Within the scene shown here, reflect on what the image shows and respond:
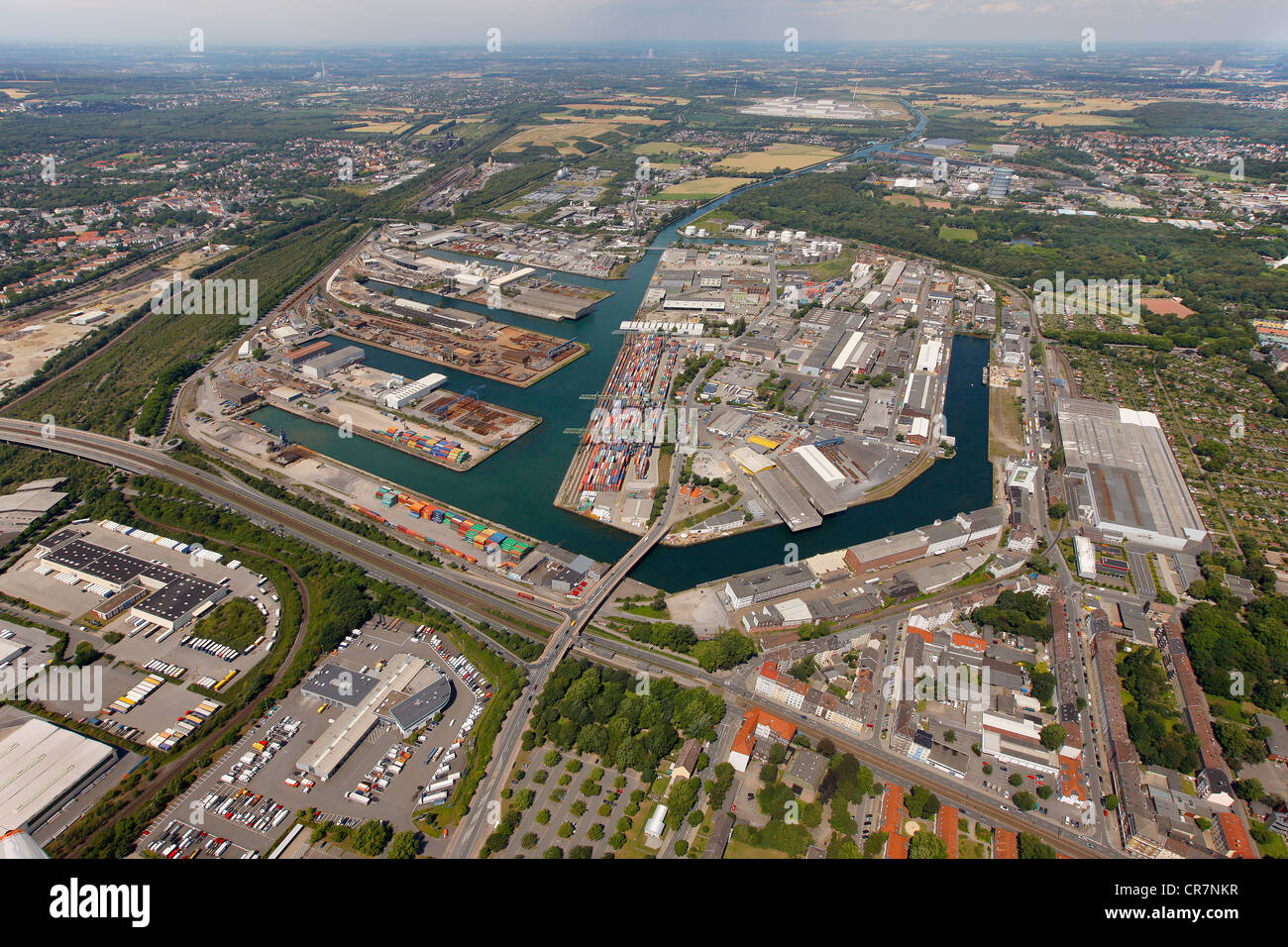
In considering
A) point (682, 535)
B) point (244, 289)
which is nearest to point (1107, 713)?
point (682, 535)

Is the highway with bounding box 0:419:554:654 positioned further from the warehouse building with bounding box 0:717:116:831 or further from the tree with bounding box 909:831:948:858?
the tree with bounding box 909:831:948:858

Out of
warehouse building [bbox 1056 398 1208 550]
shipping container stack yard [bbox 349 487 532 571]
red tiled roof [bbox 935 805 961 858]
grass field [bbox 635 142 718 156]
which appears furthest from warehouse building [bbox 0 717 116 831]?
grass field [bbox 635 142 718 156]

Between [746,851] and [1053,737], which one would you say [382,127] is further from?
[1053,737]

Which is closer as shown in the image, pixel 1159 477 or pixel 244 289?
pixel 1159 477

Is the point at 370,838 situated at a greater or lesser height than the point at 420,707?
lesser

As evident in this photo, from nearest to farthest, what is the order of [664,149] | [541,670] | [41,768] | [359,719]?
[41,768], [359,719], [541,670], [664,149]

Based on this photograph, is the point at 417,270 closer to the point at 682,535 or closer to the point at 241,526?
the point at 241,526

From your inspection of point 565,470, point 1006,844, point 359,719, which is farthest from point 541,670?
point 1006,844
